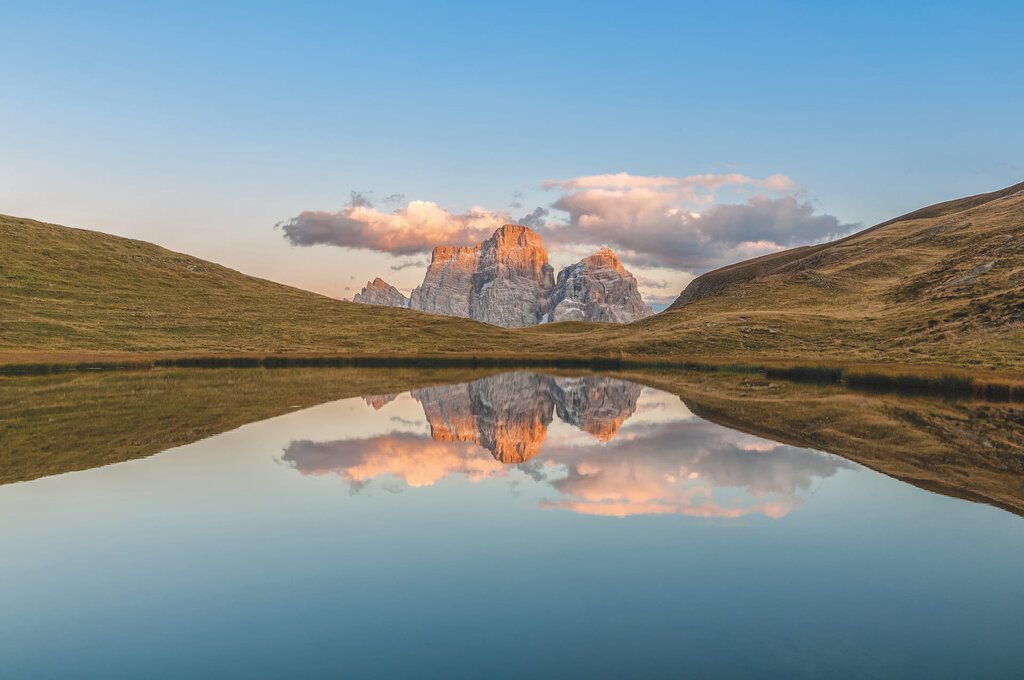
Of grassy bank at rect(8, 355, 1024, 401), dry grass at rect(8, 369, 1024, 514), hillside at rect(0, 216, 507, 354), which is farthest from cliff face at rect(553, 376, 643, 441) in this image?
hillside at rect(0, 216, 507, 354)

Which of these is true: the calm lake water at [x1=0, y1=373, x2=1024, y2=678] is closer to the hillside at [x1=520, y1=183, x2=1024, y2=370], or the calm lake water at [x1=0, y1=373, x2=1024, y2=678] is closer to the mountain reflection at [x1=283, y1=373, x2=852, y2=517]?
the mountain reflection at [x1=283, y1=373, x2=852, y2=517]

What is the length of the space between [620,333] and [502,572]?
13629 cm

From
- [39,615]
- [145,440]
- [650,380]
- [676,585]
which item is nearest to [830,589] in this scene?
[676,585]

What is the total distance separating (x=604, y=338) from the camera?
138 metres

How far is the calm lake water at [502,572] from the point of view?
8.15 meters

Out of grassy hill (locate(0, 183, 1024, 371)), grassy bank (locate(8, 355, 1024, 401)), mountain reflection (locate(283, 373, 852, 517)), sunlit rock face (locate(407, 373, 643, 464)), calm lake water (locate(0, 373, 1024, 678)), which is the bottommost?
calm lake water (locate(0, 373, 1024, 678))

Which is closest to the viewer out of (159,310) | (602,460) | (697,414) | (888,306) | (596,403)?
(602,460)

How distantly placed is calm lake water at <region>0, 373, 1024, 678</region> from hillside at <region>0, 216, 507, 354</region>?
8837 centimetres

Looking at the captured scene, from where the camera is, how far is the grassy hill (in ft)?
283

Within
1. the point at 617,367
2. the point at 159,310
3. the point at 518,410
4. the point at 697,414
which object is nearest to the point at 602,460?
the point at 518,410

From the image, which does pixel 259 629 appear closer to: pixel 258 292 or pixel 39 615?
pixel 39 615

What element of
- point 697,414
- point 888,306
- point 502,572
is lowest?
point 502,572

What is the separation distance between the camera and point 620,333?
145000mm

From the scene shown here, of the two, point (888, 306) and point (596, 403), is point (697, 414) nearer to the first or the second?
point (596, 403)
